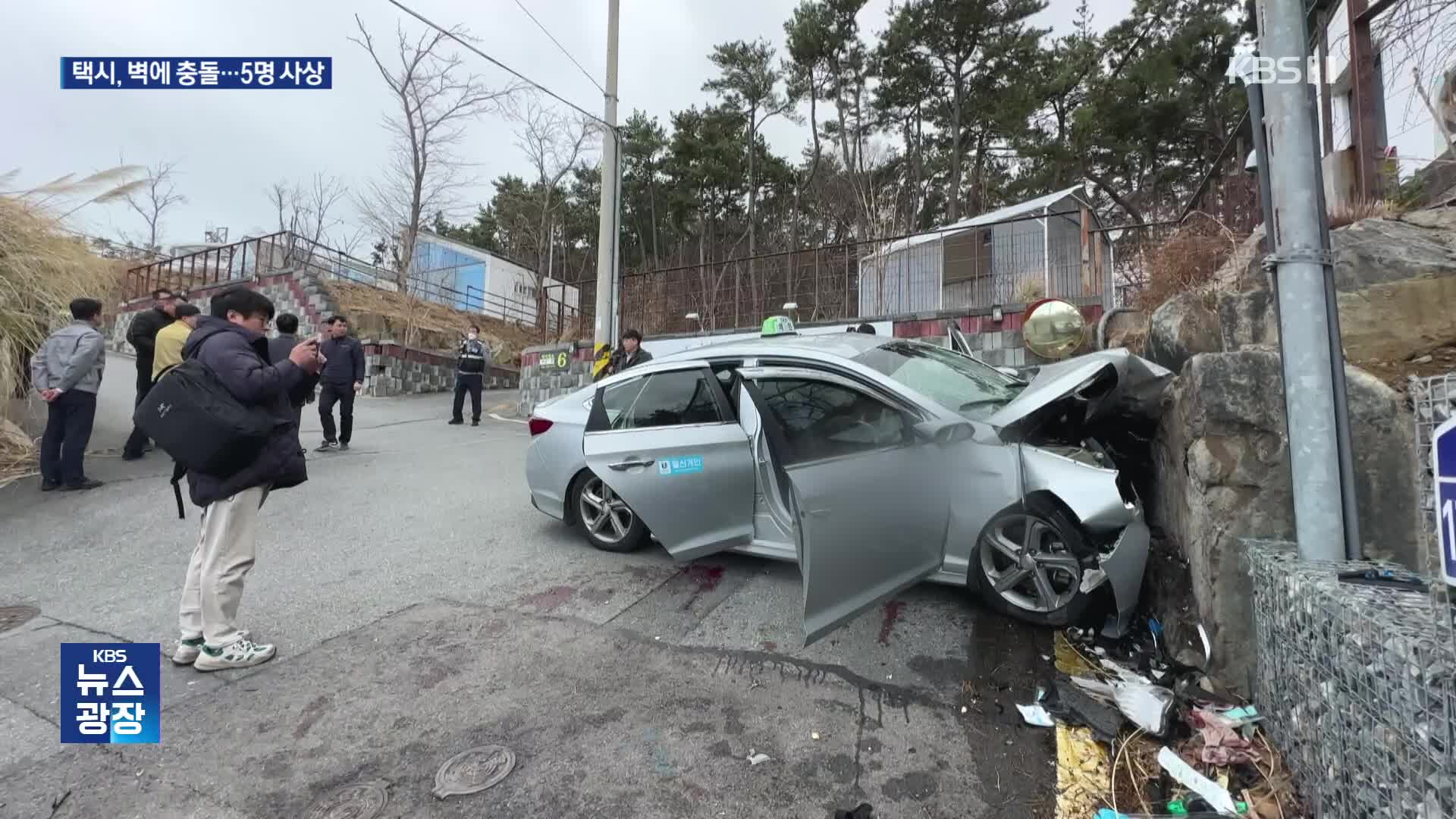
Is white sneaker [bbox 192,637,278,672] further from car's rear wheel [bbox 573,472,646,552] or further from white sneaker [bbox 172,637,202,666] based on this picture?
car's rear wheel [bbox 573,472,646,552]

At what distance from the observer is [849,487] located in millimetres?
2793

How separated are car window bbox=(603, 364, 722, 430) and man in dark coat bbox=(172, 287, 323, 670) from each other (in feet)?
6.15

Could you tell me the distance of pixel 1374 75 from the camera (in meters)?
4.77

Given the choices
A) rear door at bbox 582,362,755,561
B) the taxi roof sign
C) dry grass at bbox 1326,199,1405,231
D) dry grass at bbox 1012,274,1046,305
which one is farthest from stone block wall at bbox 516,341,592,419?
dry grass at bbox 1326,199,1405,231

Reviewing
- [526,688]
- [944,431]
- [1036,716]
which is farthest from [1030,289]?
[526,688]

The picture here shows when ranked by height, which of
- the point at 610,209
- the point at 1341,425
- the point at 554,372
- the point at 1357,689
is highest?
the point at 610,209

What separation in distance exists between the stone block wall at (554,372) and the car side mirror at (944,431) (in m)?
9.49

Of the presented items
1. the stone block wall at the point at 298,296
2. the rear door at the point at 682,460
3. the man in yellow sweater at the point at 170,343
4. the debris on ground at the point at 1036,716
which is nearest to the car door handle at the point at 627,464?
the rear door at the point at 682,460

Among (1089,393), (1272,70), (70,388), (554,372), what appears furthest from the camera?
(554,372)

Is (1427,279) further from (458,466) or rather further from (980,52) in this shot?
(980,52)

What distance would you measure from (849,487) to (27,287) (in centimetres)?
818

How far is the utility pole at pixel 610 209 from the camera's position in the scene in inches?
402

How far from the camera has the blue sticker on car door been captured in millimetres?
3951

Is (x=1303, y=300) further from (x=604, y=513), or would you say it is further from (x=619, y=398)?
(x=604, y=513)
